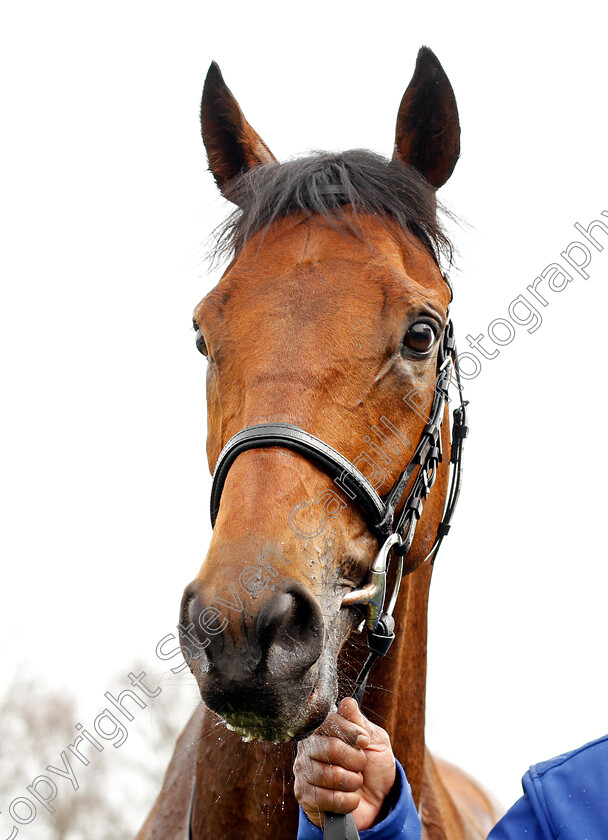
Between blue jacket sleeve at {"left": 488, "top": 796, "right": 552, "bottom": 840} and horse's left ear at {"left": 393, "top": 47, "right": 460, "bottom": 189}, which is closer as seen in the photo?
blue jacket sleeve at {"left": 488, "top": 796, "right": 552, "bottom": 840}

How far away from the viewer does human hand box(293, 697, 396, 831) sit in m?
1.98

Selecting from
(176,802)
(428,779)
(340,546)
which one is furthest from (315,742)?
(428,779)

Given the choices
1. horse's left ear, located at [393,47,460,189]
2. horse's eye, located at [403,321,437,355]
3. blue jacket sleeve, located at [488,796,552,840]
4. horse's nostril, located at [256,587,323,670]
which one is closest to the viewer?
horse's nostril, located at [256,587,323,670]

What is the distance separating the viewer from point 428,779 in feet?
12.1

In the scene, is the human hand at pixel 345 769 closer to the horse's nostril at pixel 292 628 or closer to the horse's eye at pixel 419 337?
the horse's nostril at pixel 292 628

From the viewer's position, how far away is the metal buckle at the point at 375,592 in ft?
7.30

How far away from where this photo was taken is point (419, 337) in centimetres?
264

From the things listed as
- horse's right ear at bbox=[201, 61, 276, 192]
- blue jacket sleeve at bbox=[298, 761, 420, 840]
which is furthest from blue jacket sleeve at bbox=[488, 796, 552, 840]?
horse's right ear at bbox=[201, 61, 276, 192]

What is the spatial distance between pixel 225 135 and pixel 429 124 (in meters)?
1.08

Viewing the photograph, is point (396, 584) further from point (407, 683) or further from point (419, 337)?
point (419, 337)

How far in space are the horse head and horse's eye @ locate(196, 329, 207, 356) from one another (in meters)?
0.01

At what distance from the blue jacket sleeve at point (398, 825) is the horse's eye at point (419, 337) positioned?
1.49m

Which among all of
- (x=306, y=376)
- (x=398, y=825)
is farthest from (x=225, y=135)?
(x=398, y=825)

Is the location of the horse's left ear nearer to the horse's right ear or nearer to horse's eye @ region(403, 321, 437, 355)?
the horse's right ear
